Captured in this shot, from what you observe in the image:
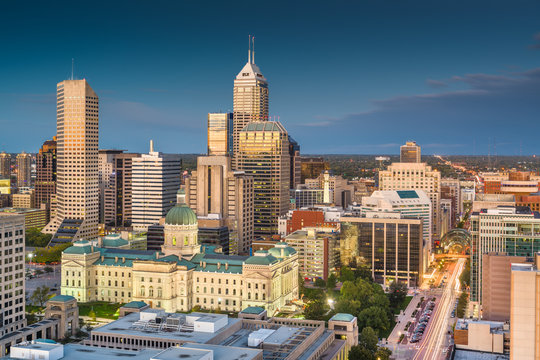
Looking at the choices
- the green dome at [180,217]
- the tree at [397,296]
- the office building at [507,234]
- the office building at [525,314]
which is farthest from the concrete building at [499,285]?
the green dome at [180,217]

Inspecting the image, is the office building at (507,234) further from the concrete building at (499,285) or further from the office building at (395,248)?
the office building at (395,248)

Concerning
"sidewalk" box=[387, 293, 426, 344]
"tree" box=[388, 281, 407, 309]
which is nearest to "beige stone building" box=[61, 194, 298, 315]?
"tree" box=[388, 281, 407, 309]

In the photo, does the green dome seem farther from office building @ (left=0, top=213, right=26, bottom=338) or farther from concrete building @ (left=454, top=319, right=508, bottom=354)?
concrete building @ (left=454, top=319, right=508, bottom=354)

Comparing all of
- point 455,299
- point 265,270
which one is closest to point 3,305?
point 265,270

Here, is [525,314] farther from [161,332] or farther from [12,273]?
[12,273]

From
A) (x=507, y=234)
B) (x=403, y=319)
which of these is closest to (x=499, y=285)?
(x=507, y=234)

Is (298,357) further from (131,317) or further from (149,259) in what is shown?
(149,259)
